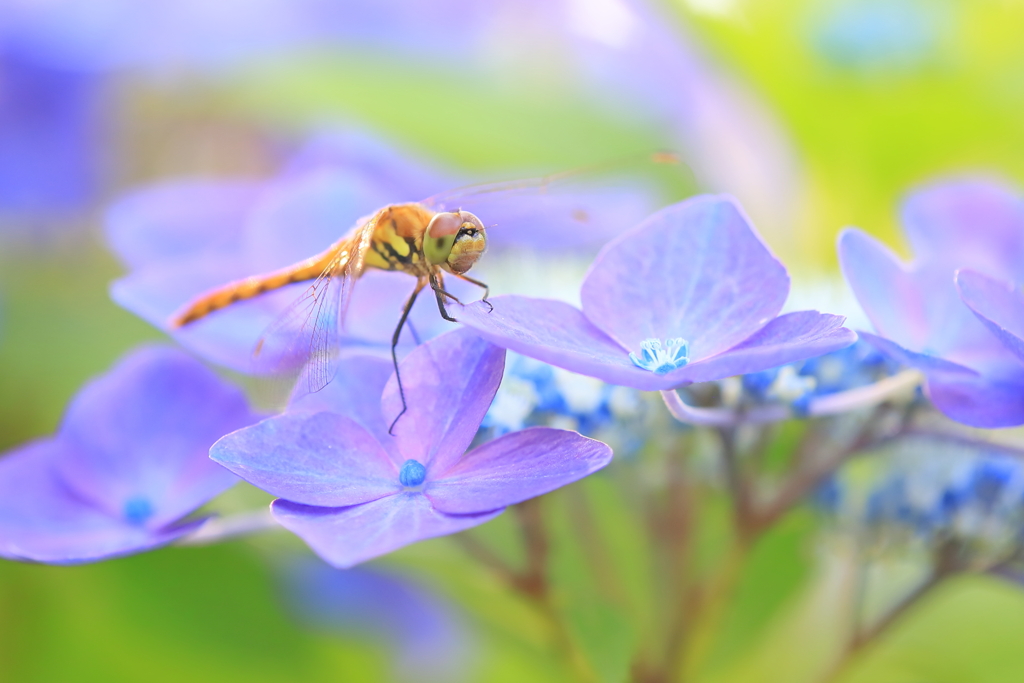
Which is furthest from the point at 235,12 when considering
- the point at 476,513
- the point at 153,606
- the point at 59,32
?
the point at 476,513

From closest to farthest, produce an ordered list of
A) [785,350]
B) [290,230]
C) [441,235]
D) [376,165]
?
[785,350] < [441,235] < [290,230] < [376,165]

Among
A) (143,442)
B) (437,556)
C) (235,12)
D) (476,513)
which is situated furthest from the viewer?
(235,12)

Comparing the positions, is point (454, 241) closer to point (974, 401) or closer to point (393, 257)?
point (393, 257)

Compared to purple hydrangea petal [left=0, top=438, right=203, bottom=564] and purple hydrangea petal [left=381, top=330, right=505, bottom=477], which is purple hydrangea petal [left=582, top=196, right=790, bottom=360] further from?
purple hydrangea petal [left=0, top=438, right=203, bottom=564]

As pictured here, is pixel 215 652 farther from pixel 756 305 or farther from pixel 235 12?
pixel 235 12

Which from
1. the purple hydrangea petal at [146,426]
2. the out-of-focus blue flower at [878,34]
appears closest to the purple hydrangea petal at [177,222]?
the purple hydrangea petal at [146,426]

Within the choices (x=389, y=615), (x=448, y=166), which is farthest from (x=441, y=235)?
(x=389, y=615)

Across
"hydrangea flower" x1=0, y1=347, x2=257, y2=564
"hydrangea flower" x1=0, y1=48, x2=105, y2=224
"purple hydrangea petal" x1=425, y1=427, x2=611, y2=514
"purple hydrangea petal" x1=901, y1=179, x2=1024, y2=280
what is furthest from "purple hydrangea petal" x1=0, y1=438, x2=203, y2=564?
"hydrangea flower" x1=0, y1=48, x2=105, y2=224
